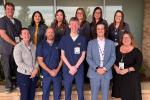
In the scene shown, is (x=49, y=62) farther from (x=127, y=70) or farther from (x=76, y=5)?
(x=76, y=5)

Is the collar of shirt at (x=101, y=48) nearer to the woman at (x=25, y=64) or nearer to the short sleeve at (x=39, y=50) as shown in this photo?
the short sleeve at (x=39, y=50)

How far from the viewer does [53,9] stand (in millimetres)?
9414

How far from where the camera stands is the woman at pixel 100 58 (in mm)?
6125

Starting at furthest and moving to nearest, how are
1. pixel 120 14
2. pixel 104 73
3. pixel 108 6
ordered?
pixel 108 6 < pixel 120 14 < pixel 104 73

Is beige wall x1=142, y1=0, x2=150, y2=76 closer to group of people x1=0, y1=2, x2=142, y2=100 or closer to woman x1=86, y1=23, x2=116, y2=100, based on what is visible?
group of people x1=0, y1=2, x2=142, y2=100

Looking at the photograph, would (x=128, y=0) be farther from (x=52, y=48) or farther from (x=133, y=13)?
(x=52, y=48)

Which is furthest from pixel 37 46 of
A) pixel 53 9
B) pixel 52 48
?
pixel 53 9

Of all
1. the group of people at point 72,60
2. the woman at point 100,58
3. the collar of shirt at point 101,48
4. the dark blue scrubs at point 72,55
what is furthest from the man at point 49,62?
the collar of shirt at point 101,48

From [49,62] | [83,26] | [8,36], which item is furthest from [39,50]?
[83,26]

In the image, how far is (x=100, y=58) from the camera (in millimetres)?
6168

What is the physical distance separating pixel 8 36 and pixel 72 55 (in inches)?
50.1

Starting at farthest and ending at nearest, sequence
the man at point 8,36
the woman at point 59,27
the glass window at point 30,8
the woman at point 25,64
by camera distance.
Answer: the glass window at point 30,8 → the woman at point 59,27 → the man at point 8,36 → the woman at point 25,64

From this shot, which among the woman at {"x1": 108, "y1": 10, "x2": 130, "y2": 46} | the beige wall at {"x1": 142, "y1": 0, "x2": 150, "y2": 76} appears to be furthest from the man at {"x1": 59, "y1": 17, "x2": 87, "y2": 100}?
the beige wall at {"x1": 142, "y1": 0, "x2": 150, "y2": 76}

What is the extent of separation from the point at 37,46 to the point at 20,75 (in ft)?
1.94
